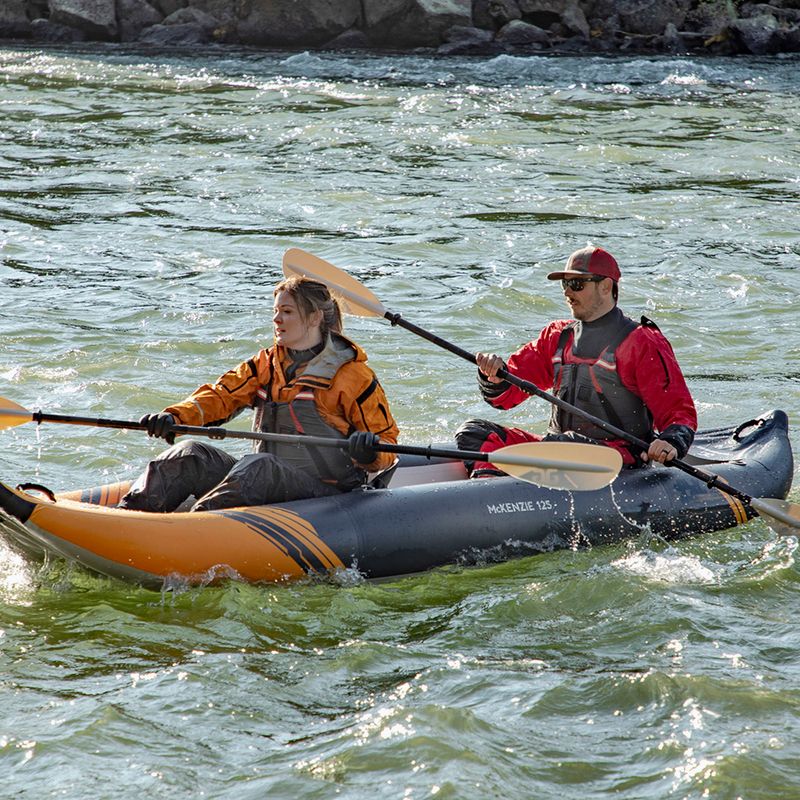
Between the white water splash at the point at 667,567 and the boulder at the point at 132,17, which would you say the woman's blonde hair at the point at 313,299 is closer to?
the white water splash at the point at 667,567

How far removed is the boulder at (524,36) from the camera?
18938 millimetres

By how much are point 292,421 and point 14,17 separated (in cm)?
1704

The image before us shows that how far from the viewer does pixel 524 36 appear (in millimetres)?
18969

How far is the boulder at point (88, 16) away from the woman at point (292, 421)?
16.1 metres

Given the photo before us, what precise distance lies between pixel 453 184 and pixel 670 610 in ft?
26.4

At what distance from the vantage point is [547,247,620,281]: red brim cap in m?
5.24

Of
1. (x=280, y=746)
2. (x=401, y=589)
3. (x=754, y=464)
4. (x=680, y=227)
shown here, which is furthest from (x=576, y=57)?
(x=280, y=746)

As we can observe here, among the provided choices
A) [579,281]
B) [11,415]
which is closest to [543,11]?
[579,281]

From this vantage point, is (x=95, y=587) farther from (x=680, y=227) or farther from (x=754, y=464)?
(x=680, y=227)

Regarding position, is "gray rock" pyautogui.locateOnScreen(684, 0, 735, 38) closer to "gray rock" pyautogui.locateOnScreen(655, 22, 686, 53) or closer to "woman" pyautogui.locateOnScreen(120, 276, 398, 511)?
"gray rock" pyautogui.locateOnScreen(655, 22, 686, 53)

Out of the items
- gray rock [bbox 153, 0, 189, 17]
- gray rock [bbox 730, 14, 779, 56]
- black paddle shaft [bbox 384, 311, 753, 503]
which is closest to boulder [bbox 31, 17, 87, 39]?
gray rock [bbox 153, 0, 189, 17]

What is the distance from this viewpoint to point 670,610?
15.2 feet

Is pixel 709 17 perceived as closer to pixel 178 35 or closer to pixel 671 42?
pixel 671 42

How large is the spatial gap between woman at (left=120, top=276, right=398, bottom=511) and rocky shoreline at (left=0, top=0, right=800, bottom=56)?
14777 mm
